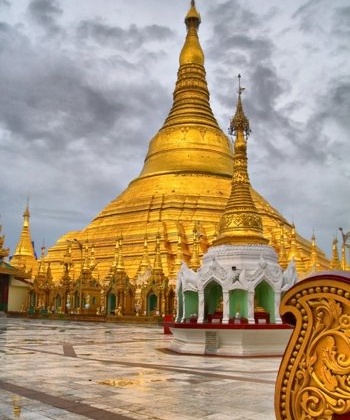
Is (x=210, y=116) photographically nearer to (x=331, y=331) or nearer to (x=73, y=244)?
(x=73, y=244)

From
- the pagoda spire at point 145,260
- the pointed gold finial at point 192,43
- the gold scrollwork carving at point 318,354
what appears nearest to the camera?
the gold scrollwork carving at point 318,354

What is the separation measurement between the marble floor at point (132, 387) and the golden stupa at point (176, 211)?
805 inches

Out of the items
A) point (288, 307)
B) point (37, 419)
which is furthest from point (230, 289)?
point (288, 307)

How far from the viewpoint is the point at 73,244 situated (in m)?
41.4

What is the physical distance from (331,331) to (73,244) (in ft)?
132

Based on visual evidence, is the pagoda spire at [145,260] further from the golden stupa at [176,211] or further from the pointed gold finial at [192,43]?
the pointed gold finial at [192,43]

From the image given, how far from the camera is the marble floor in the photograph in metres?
5.41

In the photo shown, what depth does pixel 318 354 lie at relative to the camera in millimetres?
Result: 2266

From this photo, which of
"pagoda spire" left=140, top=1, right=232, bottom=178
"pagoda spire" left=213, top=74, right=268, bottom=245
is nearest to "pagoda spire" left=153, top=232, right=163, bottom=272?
"pagoda spire" left=140, top=1, right=232, bottom=178

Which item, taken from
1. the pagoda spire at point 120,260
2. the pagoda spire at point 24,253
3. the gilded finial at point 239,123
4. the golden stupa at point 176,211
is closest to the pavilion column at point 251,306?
the gilded finial at point 239,123

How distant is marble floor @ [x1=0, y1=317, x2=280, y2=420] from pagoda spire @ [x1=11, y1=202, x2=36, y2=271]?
121ft

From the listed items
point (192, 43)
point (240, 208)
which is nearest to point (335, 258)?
point (240, 208)

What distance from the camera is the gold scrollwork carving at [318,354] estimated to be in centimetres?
219

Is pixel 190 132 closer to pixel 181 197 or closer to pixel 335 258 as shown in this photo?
pixel 181 197
